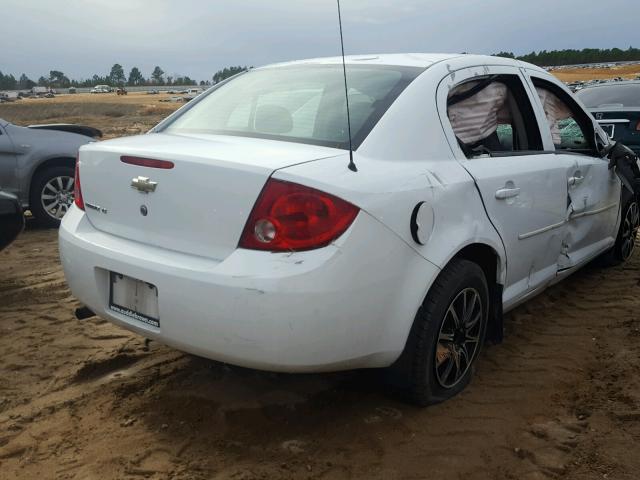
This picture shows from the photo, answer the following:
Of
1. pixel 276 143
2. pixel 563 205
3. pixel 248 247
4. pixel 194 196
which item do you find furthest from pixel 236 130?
pixel 563 205

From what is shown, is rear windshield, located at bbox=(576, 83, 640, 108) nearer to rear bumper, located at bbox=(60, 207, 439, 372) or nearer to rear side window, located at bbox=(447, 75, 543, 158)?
rear side window, located at bbox=(447, 75, 543, 158)

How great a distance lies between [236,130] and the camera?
10.2 ft

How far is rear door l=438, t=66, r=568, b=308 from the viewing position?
3.12 meters

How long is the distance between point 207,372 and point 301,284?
129 cm

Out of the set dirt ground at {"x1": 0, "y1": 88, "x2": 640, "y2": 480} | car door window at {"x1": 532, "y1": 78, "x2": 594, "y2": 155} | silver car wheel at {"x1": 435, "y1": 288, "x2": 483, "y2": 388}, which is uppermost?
car door window at {"x1": 532, "y1": 78, "x2": 594, "y2": 155}

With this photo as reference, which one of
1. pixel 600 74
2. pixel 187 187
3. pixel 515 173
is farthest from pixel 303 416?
pixel 600 74

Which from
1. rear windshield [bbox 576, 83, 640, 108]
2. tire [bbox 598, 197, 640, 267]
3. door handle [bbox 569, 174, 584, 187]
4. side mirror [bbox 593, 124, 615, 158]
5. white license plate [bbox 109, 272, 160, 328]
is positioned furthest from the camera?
rear windshield [bbox 576, 83, 640, 108]

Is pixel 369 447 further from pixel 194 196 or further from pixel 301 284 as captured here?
pixel 194 196

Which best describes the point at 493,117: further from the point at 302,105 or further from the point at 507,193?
the point at 302,105

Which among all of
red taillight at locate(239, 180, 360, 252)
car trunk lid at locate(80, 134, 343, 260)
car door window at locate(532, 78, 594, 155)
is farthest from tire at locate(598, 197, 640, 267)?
red taillight at locate(239, 180, 360, 252)

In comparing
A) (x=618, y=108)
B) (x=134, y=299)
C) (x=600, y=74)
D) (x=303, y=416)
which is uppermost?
(x=600, y=74)

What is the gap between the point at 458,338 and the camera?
303 cm

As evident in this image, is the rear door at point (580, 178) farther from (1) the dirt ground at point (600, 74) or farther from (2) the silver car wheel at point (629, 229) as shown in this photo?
(1) the dirt ground at point (600, 74)

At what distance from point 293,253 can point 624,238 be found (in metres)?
3.96
